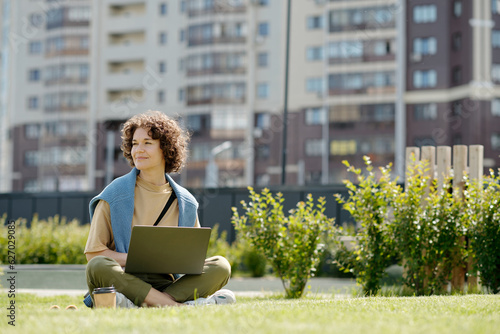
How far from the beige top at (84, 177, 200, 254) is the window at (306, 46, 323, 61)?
175 feet

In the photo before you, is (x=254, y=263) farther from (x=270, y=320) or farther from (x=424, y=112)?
(x=424, y=112)

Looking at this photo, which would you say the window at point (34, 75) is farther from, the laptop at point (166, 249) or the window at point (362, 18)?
the laptop at point (166, 249)

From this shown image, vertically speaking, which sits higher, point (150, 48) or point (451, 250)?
point (150, 48)

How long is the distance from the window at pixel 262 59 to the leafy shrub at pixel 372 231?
173ft

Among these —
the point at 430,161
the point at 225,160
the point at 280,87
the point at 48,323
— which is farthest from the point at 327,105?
the point at 48,323

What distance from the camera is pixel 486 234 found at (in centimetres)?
863

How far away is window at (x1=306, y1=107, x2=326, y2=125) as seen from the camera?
58.6 m

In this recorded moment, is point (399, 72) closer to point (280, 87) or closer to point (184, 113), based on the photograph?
point (280, 87)

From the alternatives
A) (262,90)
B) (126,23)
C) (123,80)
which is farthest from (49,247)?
(126,23)

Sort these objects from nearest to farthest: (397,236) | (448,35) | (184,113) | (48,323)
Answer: (48,323) → (397,236) → (448,35) → (184,113)

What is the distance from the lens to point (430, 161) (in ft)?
30.5

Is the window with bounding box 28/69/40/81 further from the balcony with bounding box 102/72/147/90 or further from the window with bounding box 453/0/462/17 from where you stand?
the window with bounding box 453/0/462/17

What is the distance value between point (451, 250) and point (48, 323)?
223 inches

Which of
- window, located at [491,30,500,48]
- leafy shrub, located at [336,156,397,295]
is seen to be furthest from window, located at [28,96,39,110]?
leafy shrub, located at [336,156,397,295]
